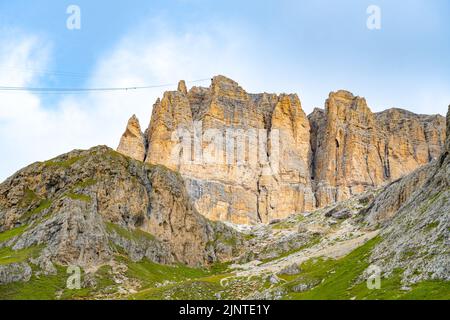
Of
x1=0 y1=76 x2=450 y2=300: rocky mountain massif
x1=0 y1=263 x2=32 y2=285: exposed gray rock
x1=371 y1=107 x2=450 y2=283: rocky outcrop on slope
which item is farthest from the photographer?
x1=0 y1=263 x2=32 y2=285: exposed gray rock

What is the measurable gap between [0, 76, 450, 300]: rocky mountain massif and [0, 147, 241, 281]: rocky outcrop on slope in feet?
1.06

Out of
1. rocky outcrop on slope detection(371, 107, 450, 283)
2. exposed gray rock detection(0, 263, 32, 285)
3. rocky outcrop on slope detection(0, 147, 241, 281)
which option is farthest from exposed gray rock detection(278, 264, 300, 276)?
exposed gray rock detection(0, 263, 32, 285)

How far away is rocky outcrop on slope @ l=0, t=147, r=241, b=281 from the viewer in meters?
125

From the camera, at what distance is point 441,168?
103 meters

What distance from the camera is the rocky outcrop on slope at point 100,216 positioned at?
125062mm

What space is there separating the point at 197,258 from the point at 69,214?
43488 mm

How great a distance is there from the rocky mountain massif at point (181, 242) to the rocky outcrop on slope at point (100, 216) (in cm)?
32

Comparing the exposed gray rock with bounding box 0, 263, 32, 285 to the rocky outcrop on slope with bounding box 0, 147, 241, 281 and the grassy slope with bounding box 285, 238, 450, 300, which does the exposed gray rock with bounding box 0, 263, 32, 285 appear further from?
the grassy slope with bounding box 285, 238, 450, 300

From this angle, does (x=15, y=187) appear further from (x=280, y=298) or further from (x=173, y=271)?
(x=280, y=298)

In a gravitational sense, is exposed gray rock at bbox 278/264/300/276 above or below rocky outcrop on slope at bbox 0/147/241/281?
below

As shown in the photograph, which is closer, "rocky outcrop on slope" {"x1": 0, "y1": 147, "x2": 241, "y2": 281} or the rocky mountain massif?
the rocky mountain massif

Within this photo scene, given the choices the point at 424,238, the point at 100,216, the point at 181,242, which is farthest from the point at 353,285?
the point at 181,242

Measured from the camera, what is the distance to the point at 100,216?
13775 centimetres

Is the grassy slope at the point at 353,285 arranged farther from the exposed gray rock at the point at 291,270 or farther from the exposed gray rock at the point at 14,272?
the exposed gray rock at the point at 14,272
